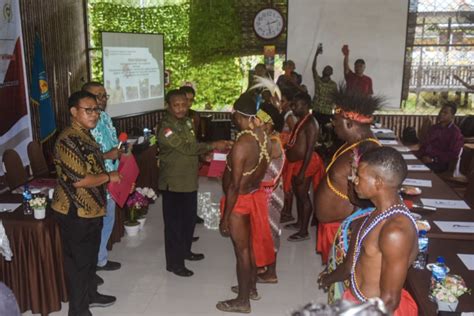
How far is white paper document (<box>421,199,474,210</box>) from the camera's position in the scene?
3750 millimetres

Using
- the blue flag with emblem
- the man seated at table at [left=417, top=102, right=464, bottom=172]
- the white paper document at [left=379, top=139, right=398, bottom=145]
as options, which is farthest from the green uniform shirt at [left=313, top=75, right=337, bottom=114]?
the blue flag with emblem

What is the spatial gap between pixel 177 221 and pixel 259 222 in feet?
2.95

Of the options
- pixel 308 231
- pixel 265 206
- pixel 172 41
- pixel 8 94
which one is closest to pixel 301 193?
pixel 308 231

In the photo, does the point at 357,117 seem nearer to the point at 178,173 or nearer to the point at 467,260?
the point at 467,260

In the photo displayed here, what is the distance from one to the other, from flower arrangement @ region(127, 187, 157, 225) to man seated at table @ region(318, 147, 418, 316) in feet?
11.0

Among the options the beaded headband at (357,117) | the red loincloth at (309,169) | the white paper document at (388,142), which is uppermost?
the beaded headband at (357,117)

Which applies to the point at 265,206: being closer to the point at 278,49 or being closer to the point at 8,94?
the point at 8,94

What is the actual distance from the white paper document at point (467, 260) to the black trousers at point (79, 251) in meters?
2.27

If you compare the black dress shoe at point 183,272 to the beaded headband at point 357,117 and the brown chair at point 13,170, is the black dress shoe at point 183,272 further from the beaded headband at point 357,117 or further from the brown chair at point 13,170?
the beaded headband at point 357,117

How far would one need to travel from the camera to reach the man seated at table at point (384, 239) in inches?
75.6

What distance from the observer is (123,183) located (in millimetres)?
3994

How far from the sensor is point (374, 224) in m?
2.05

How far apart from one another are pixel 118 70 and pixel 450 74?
6009 mm

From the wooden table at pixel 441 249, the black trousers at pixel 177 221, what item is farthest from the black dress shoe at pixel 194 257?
the wooden table at pixel 441 249
